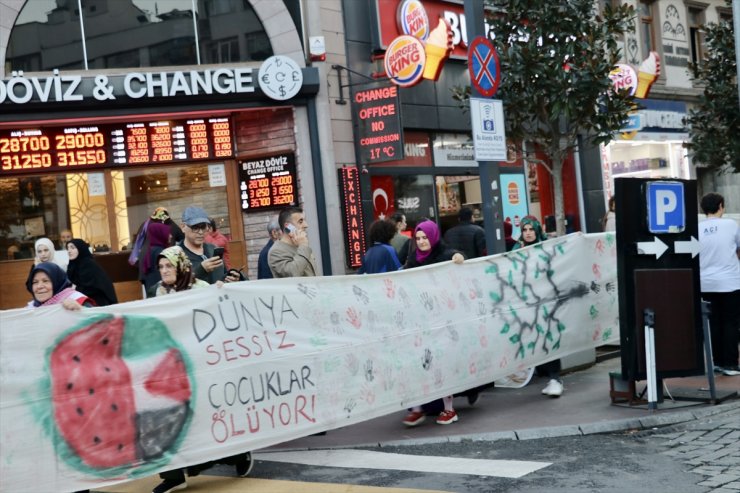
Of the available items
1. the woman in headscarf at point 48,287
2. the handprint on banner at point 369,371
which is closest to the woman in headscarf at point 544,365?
the handprint on banner at point 369,371

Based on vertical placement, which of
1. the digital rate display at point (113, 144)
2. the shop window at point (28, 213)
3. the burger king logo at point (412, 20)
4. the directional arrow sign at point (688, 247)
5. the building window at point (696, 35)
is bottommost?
the directional arrow sign at point (688, 247)

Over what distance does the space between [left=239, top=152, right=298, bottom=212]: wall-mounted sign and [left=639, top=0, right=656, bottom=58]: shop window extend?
41.7ft

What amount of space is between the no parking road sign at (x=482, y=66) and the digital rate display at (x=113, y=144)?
630cm

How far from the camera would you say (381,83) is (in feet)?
54.2

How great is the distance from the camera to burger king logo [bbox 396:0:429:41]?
17.7 metres

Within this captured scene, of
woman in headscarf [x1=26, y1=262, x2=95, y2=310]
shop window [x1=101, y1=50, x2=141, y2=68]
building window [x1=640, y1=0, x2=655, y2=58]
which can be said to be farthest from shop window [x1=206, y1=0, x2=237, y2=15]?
building window [x1=640, y1=0, x2=655, y2=58]

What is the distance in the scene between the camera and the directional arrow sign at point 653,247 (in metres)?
8.65

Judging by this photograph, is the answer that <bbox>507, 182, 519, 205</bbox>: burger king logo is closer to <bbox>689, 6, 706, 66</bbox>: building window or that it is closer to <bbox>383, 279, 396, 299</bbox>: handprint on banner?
<bbox>689, 6, 706, 66</bbox>: building window

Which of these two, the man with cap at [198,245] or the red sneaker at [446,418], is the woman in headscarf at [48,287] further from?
the red sneaker at [446,418]

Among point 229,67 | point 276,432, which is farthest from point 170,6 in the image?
point 276,432

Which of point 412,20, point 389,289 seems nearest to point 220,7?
point 412,20

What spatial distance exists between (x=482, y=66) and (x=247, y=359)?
5.26 m

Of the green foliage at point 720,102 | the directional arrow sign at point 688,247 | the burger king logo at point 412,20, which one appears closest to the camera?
the directional arrow sign at point 688,247

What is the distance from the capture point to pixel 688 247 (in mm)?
8922
